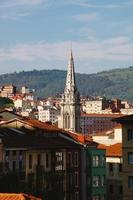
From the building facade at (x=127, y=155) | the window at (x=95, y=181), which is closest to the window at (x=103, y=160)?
the window at (x=95, y=181)

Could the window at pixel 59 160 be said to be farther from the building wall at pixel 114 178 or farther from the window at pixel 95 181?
the building wall at pixel 114 178

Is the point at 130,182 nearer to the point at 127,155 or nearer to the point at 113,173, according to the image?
the point at 127,155

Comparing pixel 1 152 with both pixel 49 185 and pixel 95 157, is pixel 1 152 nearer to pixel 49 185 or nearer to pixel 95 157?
pixel 49 185

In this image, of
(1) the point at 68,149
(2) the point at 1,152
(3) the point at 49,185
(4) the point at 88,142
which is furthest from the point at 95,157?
(2) the point at 1,152

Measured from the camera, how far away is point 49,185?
251ft

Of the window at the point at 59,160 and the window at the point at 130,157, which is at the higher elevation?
the window at the point at 130,157

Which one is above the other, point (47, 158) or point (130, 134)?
point (130, 134)

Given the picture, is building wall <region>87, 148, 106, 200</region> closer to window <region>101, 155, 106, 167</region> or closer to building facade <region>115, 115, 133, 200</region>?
window <region>101, 155, 106, 167</region>

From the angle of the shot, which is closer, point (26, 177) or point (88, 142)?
point (26, 177)

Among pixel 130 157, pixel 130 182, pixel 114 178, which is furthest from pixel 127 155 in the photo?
pixel 114 178

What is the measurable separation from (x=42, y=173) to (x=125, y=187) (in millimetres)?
12894

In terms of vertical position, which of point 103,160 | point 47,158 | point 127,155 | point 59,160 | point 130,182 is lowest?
point 130,182

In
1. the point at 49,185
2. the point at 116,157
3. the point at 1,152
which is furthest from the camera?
the point at 116,157

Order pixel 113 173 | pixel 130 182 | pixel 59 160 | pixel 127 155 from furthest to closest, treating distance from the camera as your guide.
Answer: pixel 113 173 < pixel 59 160 < pixel 127 155 < pixel 130 182
